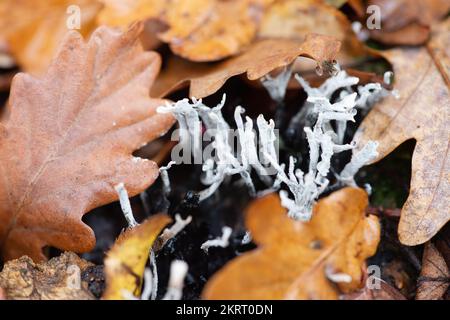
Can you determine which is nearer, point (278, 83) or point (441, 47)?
point (278, 83)

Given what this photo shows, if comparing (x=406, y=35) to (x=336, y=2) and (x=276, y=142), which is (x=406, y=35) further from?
(x=276, y=142)

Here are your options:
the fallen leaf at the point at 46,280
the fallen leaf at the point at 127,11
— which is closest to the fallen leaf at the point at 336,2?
the fallen leaf at the point at 127,11

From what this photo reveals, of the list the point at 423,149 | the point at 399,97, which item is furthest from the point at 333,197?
the point at 399,97

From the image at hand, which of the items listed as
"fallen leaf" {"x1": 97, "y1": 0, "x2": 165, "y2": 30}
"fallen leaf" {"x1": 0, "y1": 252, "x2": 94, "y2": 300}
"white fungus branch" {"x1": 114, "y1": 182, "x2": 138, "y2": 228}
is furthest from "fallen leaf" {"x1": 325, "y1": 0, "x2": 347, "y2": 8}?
"fallen leaf" {"x1": 0, "y1": 252, "x2": 94, "y2": 300}

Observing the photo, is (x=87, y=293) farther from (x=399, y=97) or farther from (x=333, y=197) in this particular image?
(x=399, y=97)

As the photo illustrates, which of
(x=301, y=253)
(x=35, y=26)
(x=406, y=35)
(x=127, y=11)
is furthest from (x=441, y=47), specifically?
(x=35, y=26)

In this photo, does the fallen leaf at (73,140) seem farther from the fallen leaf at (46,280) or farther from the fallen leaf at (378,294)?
the fallen leaf at (378,294)
